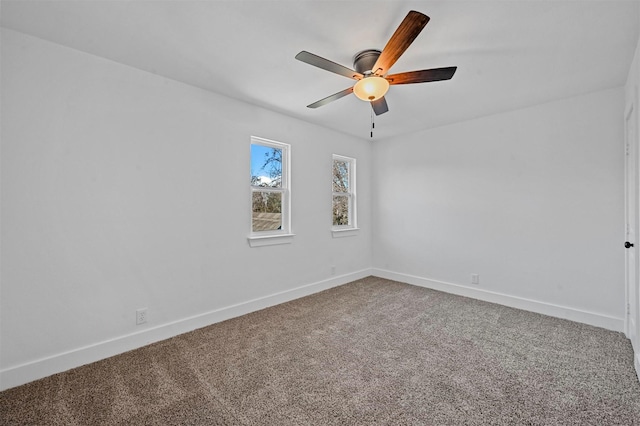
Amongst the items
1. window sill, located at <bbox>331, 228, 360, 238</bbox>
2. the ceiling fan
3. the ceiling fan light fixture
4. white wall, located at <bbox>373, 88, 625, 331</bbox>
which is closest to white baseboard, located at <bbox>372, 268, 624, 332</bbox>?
white wall, located at <bbox>373, 88, 625, 331</bbox>

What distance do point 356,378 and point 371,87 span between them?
85.4 inches

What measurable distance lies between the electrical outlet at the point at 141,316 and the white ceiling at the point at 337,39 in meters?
2.17

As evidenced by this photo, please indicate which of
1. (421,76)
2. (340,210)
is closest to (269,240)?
(340,210)

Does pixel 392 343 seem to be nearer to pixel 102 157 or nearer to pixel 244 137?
pixel 244 137

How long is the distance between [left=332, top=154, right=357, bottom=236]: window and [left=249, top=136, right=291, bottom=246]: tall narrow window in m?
1.04

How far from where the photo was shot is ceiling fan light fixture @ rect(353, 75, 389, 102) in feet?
7.03

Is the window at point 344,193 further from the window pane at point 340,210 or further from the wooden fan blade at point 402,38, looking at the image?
the wooden fan blade at point 402,38

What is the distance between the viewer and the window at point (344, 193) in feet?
15.4

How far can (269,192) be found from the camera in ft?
12.2

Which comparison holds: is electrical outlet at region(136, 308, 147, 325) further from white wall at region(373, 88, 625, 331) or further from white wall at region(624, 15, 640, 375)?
white wall at region(624, 15, 640, 375)

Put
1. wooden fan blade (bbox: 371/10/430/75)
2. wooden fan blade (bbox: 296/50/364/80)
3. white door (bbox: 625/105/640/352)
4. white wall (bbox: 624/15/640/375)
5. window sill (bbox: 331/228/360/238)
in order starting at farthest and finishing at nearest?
window sill (bbox: 331/228/360/238), white door (bbox: 625/105/640/352), white wall (bbox: 624/15/640/375), wooden fan blade (bbox: 296/50/364/80), wooden fan blade (bbox: 371/10/430/75)

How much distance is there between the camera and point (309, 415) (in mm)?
1698

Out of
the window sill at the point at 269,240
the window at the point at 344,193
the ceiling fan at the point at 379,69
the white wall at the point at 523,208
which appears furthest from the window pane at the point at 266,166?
the white wall at the point at 523,208

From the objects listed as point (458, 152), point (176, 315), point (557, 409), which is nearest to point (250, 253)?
point (176, 315)
